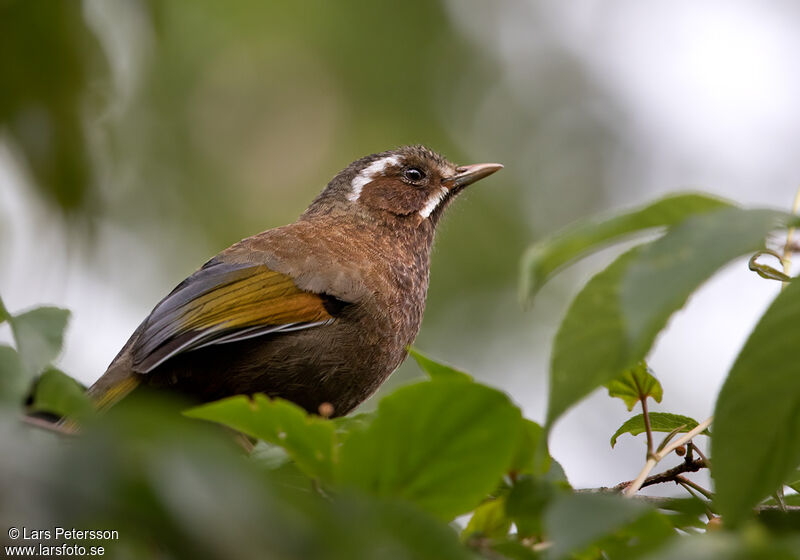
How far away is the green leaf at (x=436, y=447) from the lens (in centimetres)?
149

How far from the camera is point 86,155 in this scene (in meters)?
4.43

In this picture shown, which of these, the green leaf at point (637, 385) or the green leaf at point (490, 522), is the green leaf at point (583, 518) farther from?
the green leaf at point (637, 385)

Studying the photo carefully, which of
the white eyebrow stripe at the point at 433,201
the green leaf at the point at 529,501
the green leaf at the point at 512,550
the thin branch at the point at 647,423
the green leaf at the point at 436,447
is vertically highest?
the white eyebrow stripe at the point at 433,201

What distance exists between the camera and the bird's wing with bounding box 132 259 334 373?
3.57 metres

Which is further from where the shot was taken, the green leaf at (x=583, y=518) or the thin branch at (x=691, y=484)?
the thin branch at (x=691, y=484)

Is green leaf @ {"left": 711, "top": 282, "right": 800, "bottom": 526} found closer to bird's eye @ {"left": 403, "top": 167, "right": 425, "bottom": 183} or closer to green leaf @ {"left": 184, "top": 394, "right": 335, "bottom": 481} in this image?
green leaf @ {"left": 184, "top": 394, "right": 335, "bottom": 481}

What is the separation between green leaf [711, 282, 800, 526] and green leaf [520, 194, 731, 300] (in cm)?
21

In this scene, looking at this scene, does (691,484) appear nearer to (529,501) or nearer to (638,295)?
(529,501)

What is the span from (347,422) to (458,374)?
298 mm

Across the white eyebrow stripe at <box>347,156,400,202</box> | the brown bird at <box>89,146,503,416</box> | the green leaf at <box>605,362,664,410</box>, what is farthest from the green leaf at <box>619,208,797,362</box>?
the white eyebrow stripe at <box>347,156,400,202</box>

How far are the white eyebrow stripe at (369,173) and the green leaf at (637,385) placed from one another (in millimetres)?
3192

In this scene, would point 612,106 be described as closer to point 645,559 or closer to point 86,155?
point 86,155

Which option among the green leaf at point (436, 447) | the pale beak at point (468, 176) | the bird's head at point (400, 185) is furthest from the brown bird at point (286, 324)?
the green leaf at point (436, 447)

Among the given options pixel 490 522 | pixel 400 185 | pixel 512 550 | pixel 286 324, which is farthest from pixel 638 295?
pixel 400 185
